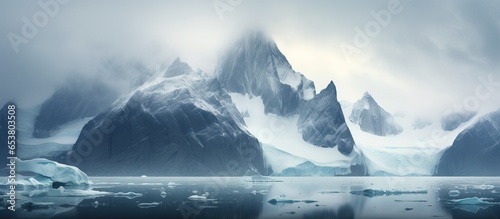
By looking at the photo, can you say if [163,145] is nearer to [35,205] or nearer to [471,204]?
[35,205]

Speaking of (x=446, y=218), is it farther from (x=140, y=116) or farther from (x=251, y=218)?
(x=140, y=116)

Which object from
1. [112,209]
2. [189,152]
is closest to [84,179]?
[112,209]

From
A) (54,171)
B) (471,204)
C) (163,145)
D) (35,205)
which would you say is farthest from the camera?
(163,145)

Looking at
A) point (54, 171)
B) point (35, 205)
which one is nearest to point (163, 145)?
point (54, 171)

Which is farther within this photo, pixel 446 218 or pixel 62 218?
pixel 446 218

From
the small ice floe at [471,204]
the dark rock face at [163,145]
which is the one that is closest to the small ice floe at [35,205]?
the small ice floe at [471,204]

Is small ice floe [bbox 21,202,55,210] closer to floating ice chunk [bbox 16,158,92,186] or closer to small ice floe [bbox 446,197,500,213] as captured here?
floating ice chunk [bbox 16,158,92,186]

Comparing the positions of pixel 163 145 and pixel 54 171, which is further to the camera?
pixel 163 145

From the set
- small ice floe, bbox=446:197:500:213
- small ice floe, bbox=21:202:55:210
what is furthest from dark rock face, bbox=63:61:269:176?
small ice floe, bbox=446:197:500:213
